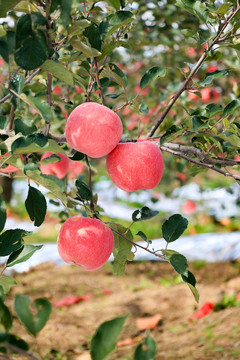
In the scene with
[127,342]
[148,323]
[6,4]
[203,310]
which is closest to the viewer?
[6,4]

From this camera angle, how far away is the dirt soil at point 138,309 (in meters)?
2.04

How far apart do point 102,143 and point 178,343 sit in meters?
1.58

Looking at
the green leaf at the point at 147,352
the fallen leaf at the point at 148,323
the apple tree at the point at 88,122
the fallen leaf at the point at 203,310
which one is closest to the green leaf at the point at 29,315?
the apple tree at the point at 88,122

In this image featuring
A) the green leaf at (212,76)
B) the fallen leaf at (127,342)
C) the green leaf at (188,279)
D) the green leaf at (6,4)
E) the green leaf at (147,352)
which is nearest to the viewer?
the green leaf at (147,352)

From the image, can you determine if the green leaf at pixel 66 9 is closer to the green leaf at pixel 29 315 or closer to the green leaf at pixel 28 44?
the green leaf at pixel 28 44

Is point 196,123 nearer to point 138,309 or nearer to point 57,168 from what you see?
point 57,168

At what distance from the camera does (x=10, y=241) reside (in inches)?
30.7

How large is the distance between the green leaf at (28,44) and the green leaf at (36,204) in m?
0.29

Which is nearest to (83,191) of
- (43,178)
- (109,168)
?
(109,168)

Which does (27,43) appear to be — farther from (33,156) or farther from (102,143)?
(33,156)

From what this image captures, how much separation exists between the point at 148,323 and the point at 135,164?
164 cm

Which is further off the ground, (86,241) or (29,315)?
(29,315)

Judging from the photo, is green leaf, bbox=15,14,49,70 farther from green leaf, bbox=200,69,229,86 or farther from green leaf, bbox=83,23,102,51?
green leaf, bbox=200,69,229,86

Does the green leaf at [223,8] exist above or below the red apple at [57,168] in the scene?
above
